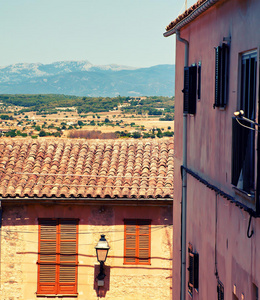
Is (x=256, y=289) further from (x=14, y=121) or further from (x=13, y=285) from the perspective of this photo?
(x=14, y=121)

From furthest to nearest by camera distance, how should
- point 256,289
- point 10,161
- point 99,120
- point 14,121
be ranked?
point 99,120, point 14,121, point 10,161, point 256,289

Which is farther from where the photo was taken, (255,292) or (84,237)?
(84,237)

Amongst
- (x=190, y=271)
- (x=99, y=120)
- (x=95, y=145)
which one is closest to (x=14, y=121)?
(x=99, y=120)

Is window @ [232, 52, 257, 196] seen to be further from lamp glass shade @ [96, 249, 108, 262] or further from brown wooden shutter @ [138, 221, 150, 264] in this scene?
brown wooden shutter @ [138, 221, 150, 264]

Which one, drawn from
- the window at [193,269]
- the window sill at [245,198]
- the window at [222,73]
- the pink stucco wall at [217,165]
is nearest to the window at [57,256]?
the pink stucco wall at [217,165]

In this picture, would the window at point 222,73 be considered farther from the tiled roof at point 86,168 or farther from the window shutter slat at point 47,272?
the window shutter slat at point 47,272

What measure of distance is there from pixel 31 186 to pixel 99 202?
5.54 ft

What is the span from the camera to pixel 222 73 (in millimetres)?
7941

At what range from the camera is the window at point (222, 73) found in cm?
785

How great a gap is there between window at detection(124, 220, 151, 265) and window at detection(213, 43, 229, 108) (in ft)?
25.9

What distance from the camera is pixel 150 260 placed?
15508 millimetres

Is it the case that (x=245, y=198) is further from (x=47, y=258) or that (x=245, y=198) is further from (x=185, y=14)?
(x=47, y=258)

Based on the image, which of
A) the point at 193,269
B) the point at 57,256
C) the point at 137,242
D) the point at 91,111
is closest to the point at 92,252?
the point at 57,256

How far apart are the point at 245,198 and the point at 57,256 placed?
31.5 feet
